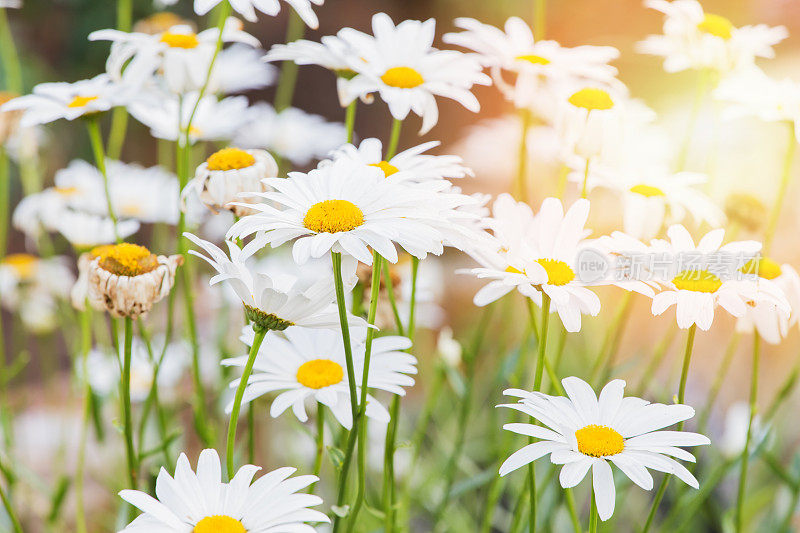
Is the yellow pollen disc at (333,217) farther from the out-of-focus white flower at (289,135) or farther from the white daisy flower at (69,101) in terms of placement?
the out-of-focus white flower at (289,135)

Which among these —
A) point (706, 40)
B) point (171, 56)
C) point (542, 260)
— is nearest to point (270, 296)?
point (542, 260)

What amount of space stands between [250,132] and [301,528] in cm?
71

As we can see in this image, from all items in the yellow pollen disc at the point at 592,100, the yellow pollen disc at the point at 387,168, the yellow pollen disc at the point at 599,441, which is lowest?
the yellow pollen disc at the point at 599,441

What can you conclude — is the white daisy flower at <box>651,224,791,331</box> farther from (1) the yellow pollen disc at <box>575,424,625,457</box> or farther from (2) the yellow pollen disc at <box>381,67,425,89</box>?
(2) the yellow pollen disc at <box>381,67,425,89</box>

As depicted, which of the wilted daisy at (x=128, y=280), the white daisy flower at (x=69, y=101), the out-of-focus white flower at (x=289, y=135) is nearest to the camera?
the wilted daisy at (x=128, y=280)

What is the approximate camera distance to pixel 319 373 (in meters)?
0.44

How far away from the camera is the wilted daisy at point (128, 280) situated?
0.42 meters

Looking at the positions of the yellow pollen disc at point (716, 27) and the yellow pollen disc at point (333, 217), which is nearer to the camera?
the yellow pollen disc at point (333, 217)

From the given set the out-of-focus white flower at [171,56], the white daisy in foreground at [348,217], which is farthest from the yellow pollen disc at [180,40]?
the white daisy in foreground at [348,217]

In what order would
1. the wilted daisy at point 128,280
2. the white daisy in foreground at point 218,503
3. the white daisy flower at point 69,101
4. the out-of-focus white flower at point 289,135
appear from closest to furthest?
the white daisy in foreground at point 218,503
the wilted daisy at point 128,280
the white daisy flower at point 69,101
the out-of-focus white flower at point 289,135

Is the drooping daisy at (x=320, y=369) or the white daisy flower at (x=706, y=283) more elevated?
the white daisy flower at (x=706, y=283)

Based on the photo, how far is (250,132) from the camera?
95 cm

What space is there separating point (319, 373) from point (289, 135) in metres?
0.59

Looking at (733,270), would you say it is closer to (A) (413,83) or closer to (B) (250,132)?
(A) (413,83)
